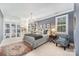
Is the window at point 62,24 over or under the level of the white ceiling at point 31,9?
under

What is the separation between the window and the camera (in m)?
1.97

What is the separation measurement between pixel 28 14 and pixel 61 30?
2.63 ft

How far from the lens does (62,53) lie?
1984 mm

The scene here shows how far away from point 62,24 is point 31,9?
75 cm

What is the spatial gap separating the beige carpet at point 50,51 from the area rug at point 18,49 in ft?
0.39

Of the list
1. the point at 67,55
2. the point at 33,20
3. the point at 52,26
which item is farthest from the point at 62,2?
the point at 67,55

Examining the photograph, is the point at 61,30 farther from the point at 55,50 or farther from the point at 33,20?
the point at 33,20

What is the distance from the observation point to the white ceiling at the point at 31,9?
195 cm

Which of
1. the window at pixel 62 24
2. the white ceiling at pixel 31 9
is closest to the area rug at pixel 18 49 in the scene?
the white ceiling at pixel 31 9

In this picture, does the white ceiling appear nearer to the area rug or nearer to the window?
the window

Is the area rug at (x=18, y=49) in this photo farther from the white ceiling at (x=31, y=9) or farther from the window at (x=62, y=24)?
the window at (x=62, y=24)

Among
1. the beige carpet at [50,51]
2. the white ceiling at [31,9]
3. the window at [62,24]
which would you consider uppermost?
the white ceiling at [31,9]

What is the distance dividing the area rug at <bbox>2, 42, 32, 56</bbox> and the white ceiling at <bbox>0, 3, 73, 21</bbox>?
62 centimetres

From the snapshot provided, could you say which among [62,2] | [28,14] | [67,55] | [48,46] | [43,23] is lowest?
[67,55]
